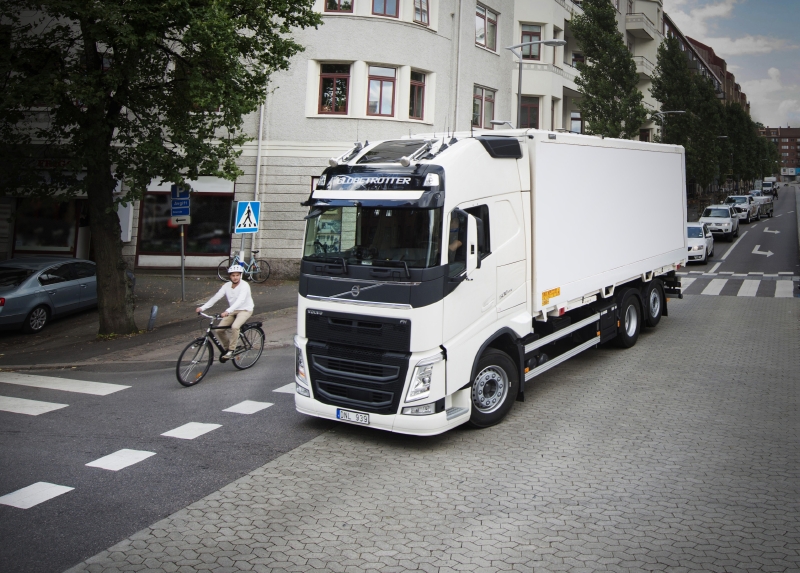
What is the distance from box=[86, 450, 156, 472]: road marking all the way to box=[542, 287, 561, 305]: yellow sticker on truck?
4.93 metres

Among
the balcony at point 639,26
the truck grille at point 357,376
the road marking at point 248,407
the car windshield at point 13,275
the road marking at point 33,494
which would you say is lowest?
the road marking at point 33,494

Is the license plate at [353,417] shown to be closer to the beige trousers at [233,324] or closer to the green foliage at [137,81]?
the beige trousers at [233,324]

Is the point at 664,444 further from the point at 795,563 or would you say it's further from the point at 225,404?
the point at 225,404

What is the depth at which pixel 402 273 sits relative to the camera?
749cm

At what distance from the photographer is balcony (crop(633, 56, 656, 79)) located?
4912 centimetres

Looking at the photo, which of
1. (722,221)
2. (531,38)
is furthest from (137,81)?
(722,221)

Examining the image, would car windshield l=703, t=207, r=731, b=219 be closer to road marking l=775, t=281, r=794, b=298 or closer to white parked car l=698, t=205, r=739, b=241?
white parked car l=698, t=205, r=739, b=241

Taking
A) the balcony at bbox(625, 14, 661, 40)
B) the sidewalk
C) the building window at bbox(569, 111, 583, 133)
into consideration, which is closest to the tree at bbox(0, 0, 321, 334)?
the sidewalk

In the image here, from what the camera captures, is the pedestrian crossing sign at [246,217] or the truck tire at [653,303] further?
the pedestrian crossing sign at [246,217]

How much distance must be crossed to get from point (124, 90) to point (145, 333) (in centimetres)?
503

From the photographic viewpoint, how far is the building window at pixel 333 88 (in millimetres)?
23484

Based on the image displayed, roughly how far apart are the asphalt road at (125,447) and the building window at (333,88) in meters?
13.7

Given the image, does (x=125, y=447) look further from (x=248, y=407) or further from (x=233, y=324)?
(x=233, y=324)

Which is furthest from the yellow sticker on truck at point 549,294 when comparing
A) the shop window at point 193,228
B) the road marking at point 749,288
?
the shop window at point 193,228
